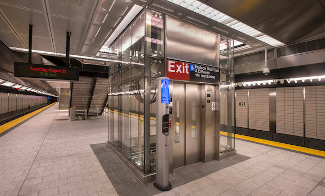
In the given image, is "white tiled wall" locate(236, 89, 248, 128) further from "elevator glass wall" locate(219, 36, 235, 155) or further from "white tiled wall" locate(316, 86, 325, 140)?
"elevator glass wall" locate(219, 36, 235, 155)

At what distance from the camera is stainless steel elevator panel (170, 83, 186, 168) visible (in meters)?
4.60

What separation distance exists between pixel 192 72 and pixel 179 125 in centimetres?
169

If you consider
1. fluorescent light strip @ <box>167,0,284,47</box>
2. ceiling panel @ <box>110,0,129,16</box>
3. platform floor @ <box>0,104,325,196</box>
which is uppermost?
fluorescent light strip @ <box>167,0,284,47</box>

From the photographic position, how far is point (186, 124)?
4824 millimetres

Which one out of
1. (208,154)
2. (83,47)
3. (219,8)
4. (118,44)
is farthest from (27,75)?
(208,154)

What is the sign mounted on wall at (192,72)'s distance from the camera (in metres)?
4.18

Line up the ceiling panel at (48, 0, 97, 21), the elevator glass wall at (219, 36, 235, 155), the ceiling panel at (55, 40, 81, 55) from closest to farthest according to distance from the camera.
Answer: the ceiling panel at (48, 0, 97, 21) < the elevator glass wall at (219, 36, 235, 155) < the ceiling panel at (55, 40, 81, 55)

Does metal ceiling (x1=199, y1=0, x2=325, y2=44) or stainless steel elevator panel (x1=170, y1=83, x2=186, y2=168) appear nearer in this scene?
metal ceiling (x1=199, y1=0, x2=325, y2=44)

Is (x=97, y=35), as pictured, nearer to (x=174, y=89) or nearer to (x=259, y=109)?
(x=174, y=89)

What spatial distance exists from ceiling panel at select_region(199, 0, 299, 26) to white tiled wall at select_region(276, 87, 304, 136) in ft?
15.0

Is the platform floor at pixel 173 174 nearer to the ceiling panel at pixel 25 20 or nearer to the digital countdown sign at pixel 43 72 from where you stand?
the digital countdown sign at pixel 43 72

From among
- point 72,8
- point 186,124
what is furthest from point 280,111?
point 72,8

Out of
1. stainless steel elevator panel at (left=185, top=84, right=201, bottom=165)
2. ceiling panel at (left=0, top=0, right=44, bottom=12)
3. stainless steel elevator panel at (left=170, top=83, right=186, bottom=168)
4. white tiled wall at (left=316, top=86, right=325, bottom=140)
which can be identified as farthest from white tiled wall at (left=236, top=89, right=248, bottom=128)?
ceiling panel at (left=0, top=0, right=44, bottom=12)

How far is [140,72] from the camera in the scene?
4.10 m
